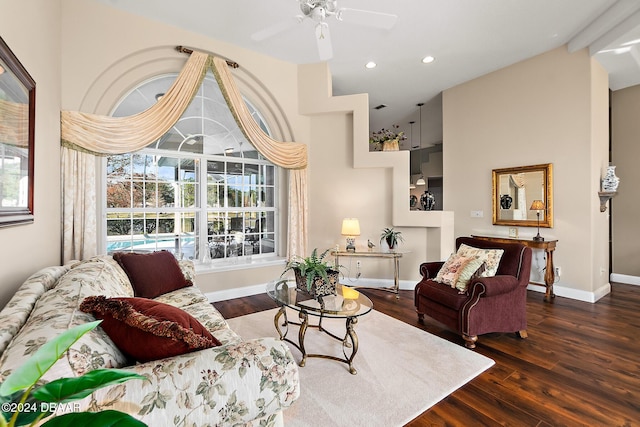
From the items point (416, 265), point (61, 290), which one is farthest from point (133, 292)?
point (416, 265)

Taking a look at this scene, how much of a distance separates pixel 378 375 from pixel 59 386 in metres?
2.07

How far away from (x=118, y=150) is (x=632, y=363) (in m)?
5.14

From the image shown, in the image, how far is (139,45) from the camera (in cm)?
330

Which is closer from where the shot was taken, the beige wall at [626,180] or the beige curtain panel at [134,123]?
the beige curtain panel at [134,123]

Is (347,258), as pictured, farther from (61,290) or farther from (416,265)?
(61,290)

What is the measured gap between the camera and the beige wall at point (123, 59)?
2.96 metres

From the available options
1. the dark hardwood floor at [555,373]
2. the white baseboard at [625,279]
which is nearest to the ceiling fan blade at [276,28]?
the dark hardwood floor at [555,373]

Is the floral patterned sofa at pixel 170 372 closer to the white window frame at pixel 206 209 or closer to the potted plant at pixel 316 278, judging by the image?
the potted plant at pixel 316 278

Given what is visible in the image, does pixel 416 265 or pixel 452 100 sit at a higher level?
pixel 452 100

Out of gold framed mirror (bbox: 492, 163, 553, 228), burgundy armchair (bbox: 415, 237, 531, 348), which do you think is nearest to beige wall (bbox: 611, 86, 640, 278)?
gold framed mirror (bbox: 492, 163, 553, 228)

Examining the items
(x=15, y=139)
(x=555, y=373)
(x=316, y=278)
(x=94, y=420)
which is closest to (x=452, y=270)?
(x=555, y=373)

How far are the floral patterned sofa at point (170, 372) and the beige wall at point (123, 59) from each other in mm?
2598

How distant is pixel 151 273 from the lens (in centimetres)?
249

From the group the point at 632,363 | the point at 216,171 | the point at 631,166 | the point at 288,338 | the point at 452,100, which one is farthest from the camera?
the point at 452,100
